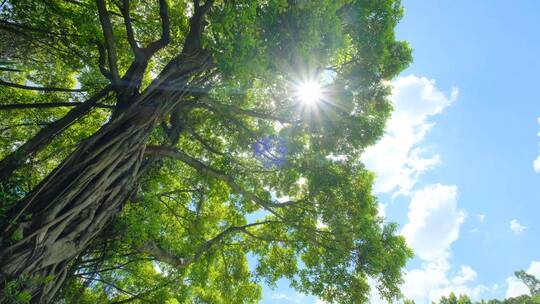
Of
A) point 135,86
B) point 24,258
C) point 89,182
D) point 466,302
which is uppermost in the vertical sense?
point 466,302

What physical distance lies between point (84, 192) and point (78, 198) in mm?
90

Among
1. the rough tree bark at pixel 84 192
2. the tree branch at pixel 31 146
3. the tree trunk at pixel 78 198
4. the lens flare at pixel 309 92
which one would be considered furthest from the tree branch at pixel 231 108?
the tree branch at pixel 31 146

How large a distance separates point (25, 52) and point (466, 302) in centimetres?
5954

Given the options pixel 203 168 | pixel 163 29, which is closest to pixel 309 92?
pixel 203 168

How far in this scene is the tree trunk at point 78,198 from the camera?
2.93 metres

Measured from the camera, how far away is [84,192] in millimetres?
3484

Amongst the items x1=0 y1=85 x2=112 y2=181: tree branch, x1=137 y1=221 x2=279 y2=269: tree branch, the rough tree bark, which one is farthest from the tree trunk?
x1=137 y1=221 x2=279 y2=269: tree branch

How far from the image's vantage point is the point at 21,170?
13.5ft

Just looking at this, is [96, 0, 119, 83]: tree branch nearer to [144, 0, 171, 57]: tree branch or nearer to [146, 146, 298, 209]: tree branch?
[144, 0, 171, 57]: tree branch

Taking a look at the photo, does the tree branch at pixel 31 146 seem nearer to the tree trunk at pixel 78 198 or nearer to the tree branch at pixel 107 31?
the tree trunk at pixel 78 198

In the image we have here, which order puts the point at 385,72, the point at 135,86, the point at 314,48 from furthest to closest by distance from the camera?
the point at 385,72, the point at 135,86, the point at 314,48

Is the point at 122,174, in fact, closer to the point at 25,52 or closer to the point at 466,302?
the point at 25,52

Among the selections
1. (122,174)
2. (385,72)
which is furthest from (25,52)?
(385,72)

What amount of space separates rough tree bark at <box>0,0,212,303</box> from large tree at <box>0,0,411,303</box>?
2 cm
